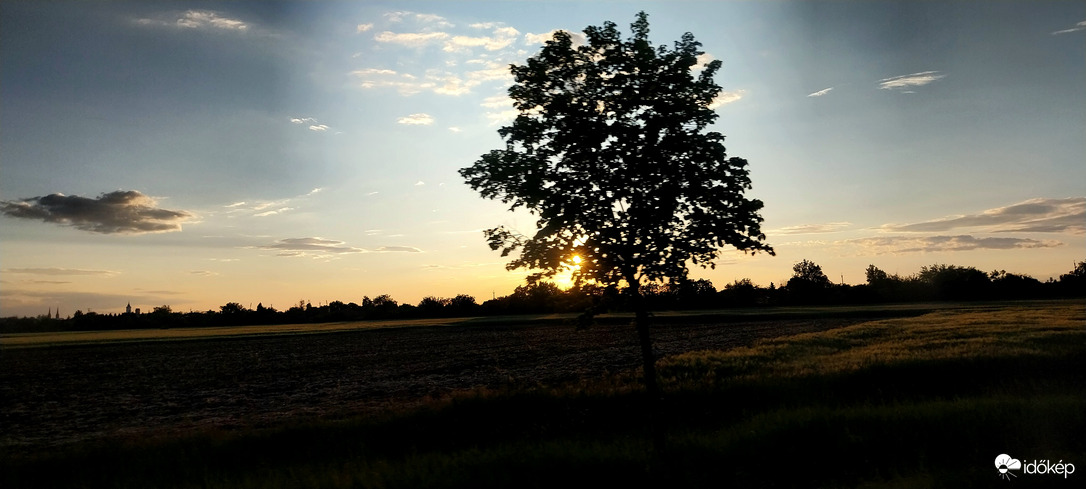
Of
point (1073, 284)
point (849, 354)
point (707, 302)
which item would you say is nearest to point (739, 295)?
point (707, 302)

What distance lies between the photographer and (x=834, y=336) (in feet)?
134

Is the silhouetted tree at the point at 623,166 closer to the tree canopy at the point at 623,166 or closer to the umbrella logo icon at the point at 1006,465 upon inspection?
the tree canopy at the point at 623,166

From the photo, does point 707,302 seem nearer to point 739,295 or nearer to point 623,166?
point 739,295

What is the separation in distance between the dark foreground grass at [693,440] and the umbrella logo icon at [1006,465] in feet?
0.78

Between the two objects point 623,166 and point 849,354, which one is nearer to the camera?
point 623,166

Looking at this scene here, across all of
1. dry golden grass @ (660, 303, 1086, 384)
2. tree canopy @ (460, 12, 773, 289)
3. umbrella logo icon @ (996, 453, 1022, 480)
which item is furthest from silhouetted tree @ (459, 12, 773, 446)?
dry golden grass @ (660, 303, 1086, 384)

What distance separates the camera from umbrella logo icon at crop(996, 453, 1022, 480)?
31.1 ft

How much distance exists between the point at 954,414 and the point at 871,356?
1319 centimetres

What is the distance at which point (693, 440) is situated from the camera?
40.7ft

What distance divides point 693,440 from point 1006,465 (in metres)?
5.07

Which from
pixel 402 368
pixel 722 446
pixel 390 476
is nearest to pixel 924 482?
pixel 722 446

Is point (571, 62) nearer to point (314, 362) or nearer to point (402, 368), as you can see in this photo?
point (402, 368)

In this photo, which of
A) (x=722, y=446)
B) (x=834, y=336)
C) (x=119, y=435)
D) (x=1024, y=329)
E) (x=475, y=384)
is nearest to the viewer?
(x=722, y=446)

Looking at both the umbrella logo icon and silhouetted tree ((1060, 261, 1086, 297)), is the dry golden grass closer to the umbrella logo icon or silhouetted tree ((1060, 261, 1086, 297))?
the umbrella logo icon
